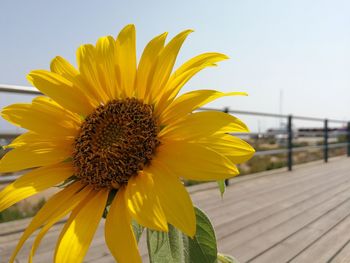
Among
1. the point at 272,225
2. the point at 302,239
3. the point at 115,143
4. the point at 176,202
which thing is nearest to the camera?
the point at 176,202

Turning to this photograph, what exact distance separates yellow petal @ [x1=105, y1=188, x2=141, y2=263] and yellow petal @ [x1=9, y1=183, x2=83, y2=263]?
79 millimetres

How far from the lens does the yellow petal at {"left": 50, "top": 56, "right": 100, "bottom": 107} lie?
1.45 ft

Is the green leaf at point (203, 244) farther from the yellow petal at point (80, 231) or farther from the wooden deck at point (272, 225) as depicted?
the wooden deck at point (272, 225)

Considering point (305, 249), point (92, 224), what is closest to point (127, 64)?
point (92, 224)

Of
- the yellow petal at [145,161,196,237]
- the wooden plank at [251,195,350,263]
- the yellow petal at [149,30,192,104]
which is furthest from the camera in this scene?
the wooden plank at [251,195,350,263]

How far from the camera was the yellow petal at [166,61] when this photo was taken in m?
0.39

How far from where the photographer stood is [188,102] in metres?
0.36

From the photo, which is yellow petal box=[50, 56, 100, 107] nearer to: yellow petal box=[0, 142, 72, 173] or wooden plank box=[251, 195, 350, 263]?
yellow petal box=[0, 142, 72, 173]

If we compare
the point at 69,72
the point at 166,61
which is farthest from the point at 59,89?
the point at 166,61

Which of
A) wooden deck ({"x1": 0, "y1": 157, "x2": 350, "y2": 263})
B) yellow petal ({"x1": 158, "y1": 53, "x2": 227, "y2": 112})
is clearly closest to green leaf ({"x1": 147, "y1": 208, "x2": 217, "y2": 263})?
yellow petal ({"x1": 158, "y1": 53, "x2": 227, "y2": 112})

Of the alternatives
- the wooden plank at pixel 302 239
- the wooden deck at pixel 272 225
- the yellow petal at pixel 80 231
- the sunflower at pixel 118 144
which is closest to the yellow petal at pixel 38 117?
the sunflower at pixel 118 144

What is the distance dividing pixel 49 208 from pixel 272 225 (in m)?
2.24

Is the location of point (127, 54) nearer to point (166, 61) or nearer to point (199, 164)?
point (166, 61)

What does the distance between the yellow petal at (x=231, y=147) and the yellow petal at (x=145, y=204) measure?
6 cm
